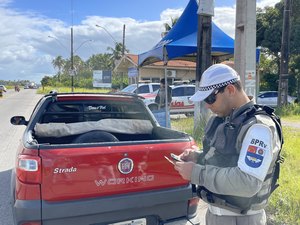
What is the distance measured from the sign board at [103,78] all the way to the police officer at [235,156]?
86.5ft

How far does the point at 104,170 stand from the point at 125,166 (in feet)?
0.61

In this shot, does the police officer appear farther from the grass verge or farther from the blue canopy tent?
the blue canopy tent

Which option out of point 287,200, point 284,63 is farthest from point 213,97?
point 284,63

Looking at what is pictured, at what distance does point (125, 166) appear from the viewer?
279 cm

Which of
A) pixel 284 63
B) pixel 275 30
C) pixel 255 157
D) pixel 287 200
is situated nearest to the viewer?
pixel 255 157

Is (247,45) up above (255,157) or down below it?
above

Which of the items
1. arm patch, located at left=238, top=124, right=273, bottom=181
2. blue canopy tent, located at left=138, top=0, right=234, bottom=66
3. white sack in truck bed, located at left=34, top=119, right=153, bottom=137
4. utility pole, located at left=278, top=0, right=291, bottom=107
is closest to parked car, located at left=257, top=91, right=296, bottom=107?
utility pole, located at left=278, top=0, right=291, bottom=107

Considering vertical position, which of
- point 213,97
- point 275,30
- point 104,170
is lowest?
point 104,170

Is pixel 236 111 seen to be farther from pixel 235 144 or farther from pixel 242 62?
pixel 242 62

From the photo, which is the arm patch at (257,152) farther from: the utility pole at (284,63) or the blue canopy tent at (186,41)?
the utility pole at (284,63)

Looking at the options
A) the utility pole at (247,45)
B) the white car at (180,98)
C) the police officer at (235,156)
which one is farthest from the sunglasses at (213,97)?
the white car at (180,98)

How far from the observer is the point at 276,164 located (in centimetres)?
187

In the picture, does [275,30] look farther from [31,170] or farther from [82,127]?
[31,170]

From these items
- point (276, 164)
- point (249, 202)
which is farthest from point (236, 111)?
point (249, 202)
